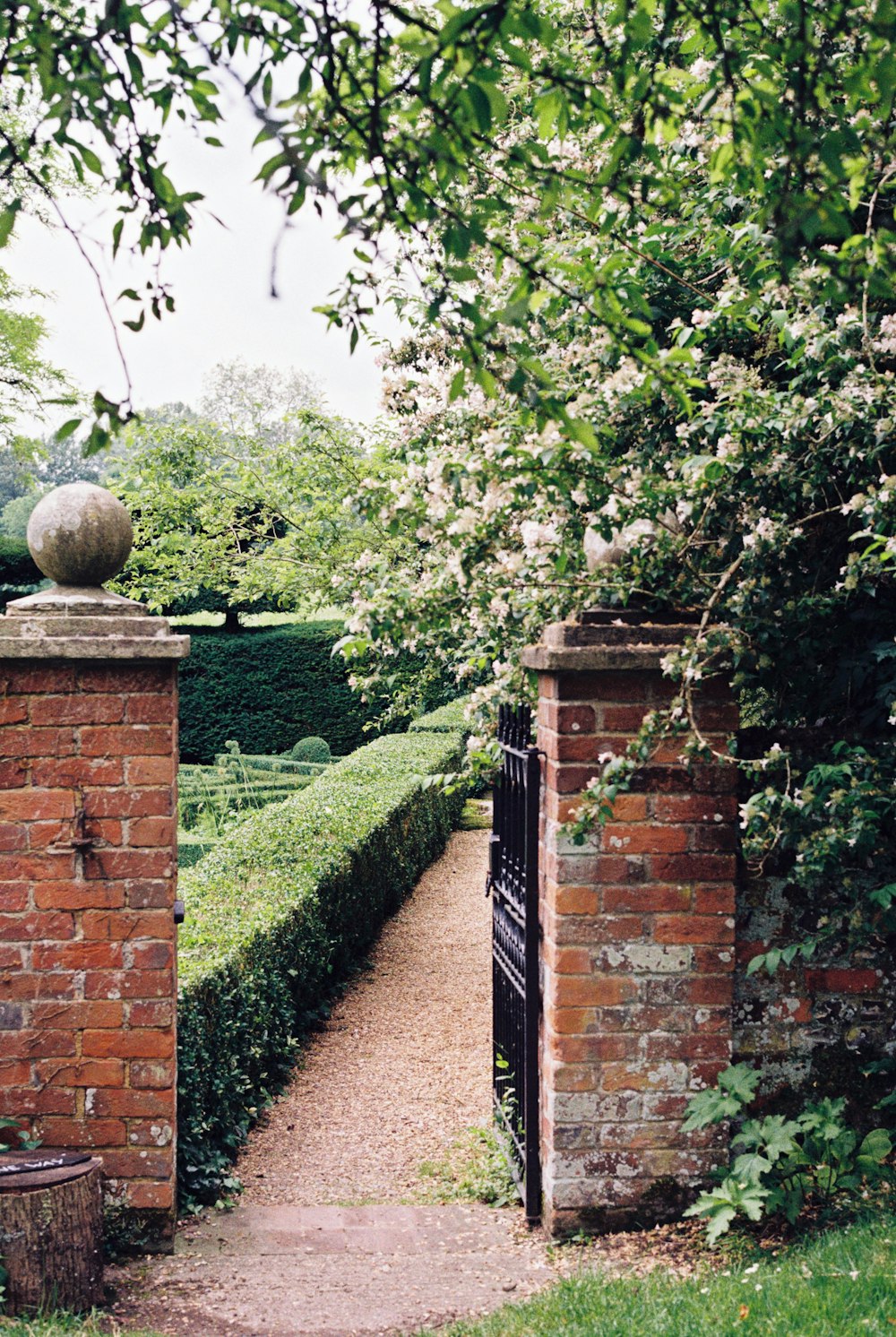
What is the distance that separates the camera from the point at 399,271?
22.2 ft

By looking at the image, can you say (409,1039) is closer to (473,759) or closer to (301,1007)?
(301,1007)

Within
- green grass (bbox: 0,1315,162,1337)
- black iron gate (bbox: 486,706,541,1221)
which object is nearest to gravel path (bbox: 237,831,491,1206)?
black iron gate (bbox: 486,706,541,1221)

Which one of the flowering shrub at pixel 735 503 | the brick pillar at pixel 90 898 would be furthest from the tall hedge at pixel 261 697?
the brick pillar at pixel 90 898

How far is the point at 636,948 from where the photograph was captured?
370cm

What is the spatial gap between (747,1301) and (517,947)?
1.59 metres

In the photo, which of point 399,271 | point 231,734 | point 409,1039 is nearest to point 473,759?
point 409,1039

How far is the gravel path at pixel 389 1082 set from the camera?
4.84 m

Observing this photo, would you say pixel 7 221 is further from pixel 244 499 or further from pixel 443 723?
pixel 443 723

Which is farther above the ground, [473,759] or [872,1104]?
[473,759]

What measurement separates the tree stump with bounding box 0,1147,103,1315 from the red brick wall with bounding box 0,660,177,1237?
317 mm

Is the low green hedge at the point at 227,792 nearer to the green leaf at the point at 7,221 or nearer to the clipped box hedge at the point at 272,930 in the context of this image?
the clipped box hedge at the point at 272,930

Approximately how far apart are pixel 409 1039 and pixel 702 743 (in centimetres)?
407

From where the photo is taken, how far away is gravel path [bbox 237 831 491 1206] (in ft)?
15.9

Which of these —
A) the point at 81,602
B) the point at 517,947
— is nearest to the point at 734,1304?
the point at 517,947
